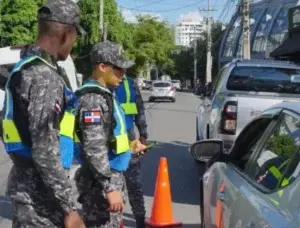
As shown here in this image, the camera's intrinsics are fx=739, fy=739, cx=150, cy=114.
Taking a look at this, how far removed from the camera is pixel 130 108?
6.94 m

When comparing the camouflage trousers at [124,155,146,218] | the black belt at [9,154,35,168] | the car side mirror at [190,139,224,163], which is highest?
the black belt at [9,154,35,168]

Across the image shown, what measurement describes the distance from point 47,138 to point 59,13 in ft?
1.98

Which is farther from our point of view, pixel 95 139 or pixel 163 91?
pixel 163 91

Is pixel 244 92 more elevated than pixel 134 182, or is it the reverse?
pixel 244 92

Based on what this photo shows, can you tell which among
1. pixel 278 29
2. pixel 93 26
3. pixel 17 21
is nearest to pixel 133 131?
pixel 17 21

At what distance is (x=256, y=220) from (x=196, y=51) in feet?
344

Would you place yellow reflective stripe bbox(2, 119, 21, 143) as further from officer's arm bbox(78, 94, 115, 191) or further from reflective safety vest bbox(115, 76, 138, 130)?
reflective safety vest bbox(115, 76, 138, 130)

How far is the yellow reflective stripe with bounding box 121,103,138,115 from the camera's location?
6.90 meters

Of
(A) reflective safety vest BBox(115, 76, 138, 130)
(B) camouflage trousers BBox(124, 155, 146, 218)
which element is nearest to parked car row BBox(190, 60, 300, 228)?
(B) camouflage trousers BBox(124, 155, 146, 218)

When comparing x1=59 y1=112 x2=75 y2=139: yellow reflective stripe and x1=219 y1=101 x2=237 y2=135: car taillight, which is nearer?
x1=59 y1=112 x2=75 y2=139: yellow reflective stripe

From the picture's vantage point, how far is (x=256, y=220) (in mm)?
3336

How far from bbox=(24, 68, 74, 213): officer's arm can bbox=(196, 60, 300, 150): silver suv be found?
19.5ft

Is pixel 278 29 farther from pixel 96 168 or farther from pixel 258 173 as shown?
pixel 258 173

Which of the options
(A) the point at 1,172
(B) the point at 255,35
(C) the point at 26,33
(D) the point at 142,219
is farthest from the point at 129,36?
(D) the point at 142,219
